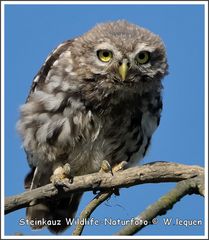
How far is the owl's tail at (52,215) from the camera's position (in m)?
5.80

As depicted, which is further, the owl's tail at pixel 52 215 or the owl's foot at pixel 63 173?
the owl's tail at pixel 52 215

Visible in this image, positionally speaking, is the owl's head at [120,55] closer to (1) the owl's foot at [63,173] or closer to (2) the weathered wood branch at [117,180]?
(1) the owl's foot at [63,173]

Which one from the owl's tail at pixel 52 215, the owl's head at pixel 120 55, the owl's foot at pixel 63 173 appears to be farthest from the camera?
the owl's tail at pixel 52 215

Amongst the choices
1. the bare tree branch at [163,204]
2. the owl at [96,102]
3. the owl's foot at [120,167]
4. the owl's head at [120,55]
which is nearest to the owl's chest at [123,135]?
the owl at [96,102]

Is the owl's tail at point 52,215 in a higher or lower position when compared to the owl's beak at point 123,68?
lower

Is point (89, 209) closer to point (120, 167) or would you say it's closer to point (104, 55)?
point (120, 167)

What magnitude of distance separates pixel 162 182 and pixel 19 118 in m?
1.96

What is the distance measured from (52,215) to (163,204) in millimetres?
2758

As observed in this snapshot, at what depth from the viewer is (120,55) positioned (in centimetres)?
504

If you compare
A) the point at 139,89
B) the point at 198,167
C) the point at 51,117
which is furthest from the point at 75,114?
the point at 198,167

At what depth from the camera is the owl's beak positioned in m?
4.96

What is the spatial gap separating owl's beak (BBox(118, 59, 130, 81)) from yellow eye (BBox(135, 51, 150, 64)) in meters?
0.14

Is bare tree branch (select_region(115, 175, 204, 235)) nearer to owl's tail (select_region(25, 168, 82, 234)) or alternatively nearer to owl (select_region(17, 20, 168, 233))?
owl (select_region(17, 20, 168, 233))

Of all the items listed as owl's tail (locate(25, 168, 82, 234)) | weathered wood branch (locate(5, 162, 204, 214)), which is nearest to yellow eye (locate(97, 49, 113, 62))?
weathered wood branch (locate(5, 162, 204, 214))
